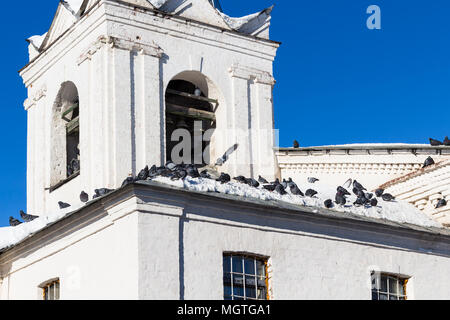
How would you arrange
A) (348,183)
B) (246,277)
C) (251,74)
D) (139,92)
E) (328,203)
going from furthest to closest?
(251,74) → (139,92) → (348,183) → (328,203) → (246,277)

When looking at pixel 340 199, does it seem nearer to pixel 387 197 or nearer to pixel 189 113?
pixel 387 197

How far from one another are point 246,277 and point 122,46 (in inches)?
315

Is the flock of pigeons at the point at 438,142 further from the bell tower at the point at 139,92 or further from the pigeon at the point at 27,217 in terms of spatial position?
the pigeon at the point at 27,217

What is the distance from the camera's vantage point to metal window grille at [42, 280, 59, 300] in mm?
21203

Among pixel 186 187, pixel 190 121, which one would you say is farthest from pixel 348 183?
pixel 186 187

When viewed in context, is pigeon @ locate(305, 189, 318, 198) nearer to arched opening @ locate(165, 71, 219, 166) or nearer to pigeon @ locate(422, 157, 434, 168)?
pigeon @ locate(422, 157, 434, 168)

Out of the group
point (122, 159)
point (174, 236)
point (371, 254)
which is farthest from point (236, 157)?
point (174, 236)

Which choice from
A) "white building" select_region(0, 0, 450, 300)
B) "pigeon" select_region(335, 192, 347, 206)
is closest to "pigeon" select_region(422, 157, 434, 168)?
"white building" select_region(0, 0, 450, 300)

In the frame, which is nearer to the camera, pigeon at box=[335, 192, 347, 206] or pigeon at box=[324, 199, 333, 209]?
pigeon at box=[324, 199, 333, 209]

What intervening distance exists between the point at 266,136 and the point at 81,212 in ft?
29.4

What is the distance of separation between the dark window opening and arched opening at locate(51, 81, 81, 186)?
6.87 feet

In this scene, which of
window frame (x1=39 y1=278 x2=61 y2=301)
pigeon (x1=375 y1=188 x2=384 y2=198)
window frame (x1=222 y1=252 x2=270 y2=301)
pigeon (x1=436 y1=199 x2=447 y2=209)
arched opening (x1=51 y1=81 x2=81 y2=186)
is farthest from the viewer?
arched opening (x1=51 y1=81 x2=81 y2=186)

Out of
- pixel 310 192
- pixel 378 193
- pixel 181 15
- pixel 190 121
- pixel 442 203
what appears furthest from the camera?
pixel 190 121

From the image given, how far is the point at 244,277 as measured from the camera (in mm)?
20469
